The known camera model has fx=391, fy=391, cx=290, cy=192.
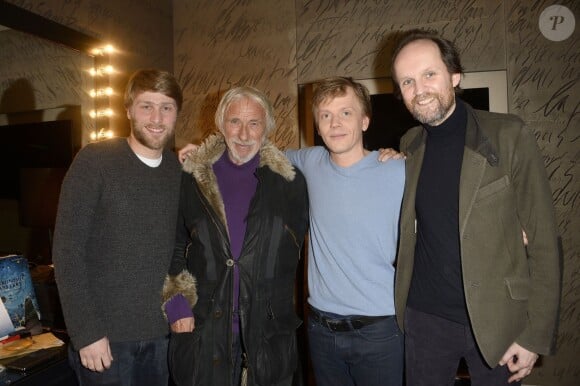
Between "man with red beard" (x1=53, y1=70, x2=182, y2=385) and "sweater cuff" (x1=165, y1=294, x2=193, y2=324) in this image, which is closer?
"man with red beard" (x1=53, y1=70, x2=182, y2=385)

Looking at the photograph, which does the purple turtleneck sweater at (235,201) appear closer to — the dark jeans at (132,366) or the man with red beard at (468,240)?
the dark jeans at (132,366)

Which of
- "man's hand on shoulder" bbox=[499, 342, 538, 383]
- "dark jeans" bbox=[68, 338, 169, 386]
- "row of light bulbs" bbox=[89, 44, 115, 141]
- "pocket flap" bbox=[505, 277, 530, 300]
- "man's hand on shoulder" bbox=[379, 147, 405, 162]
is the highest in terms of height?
"row of light bulbs" bbox=[89, 44, 115, 141]

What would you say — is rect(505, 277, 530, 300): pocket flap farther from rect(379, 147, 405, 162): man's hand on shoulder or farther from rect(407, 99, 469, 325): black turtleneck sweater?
rect(379, 147, 405, 162): man's hand on shoulder

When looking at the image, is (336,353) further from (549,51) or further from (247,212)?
(549,51)

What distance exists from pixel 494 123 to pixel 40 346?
2029 mm

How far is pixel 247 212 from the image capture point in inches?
61.3

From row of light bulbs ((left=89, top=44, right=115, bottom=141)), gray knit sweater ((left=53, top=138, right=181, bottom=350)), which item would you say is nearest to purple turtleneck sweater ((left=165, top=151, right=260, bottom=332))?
gray knit sweater ((left=53, top=138, right=181, bottom=350))

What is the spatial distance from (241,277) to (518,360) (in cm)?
100

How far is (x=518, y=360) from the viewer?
1.33m

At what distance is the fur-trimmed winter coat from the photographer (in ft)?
4.81

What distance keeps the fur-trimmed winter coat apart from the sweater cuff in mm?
21

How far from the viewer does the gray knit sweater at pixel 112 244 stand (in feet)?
4.57

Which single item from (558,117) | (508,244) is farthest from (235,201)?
(558,117)

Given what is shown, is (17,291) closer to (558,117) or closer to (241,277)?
(241,277)
